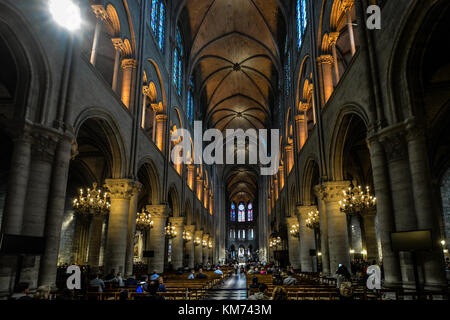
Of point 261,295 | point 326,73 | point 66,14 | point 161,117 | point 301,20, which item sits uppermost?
point 301,20

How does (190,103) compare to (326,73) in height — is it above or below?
above

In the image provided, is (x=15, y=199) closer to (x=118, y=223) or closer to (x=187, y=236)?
(x=118, y=223)

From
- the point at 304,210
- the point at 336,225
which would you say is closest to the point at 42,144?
the point at 336,225

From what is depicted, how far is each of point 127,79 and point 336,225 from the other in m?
11.5

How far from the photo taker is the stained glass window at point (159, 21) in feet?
63.7

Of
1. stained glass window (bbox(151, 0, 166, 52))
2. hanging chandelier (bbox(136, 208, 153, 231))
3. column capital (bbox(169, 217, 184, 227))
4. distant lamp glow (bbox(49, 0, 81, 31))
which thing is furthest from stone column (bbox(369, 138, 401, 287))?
column capital (bbox(169, 217, 184, 227))

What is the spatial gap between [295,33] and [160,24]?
895 cm

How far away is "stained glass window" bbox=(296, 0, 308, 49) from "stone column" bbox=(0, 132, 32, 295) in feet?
53.2

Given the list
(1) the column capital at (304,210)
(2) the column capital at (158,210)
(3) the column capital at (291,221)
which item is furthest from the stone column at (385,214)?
(3) the column capital at (291,221)

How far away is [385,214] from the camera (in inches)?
320

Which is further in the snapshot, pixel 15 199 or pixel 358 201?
pixel 358 201

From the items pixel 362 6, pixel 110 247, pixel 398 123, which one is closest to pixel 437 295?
pixel 398 123

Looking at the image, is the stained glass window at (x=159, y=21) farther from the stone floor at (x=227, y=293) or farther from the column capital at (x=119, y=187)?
the stone floor at (x=227, y=293)

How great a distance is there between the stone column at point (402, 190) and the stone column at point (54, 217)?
843 centimetres
